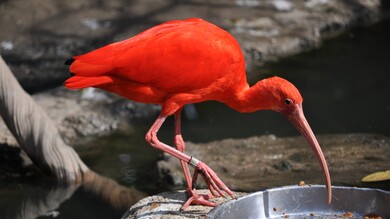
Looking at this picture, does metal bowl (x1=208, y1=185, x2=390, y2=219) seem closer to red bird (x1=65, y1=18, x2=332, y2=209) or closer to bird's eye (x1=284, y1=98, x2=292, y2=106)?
red bird (x1=65, y1=18, x2=332, y2=209)

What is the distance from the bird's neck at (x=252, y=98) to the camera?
3.67 m

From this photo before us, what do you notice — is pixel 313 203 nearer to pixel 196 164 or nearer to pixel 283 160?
pixel 196 164

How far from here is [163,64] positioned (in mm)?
3582

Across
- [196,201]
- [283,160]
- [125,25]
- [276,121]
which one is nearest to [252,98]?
[196,201]

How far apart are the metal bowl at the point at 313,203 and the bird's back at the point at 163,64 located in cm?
58

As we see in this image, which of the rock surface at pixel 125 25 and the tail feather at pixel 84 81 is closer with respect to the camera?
the tail feather at pixel 84 81

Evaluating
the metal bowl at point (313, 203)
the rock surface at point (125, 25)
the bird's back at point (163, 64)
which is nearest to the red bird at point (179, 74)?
the bird's back at point (163, 64)

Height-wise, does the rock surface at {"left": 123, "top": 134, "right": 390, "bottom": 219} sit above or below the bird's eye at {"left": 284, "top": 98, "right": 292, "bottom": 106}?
below

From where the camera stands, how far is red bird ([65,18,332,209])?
11.6ft

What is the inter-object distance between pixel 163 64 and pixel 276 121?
9.03 feet

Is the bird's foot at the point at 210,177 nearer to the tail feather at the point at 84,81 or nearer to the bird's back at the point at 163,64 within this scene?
the bird's back at the point at 163,64

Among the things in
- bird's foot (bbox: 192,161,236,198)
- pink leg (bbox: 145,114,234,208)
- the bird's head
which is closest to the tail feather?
pink leg (bbox: 145,114,234,208)

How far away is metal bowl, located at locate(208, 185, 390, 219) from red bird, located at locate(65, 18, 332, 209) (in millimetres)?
171

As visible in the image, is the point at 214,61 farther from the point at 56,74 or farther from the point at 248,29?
the point at 248,29
